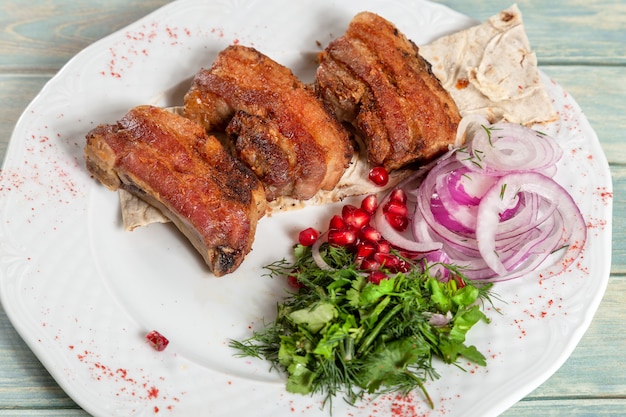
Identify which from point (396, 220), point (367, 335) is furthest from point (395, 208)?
point (367, 335)

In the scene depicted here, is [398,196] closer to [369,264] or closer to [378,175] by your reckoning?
[378,175]

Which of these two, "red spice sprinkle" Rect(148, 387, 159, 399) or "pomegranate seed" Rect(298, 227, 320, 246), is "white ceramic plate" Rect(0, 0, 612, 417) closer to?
"red spice sprinkle" Rect(148, 387, 159, 399)

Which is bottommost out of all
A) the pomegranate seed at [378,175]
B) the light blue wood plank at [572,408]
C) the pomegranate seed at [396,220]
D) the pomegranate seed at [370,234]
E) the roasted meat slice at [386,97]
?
the light blue wood plank at [572,408]

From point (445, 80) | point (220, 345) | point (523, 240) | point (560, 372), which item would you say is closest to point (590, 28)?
point (445, 80)

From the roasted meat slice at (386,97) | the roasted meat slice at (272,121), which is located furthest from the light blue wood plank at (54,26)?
the roasted meat slice at (386,97)

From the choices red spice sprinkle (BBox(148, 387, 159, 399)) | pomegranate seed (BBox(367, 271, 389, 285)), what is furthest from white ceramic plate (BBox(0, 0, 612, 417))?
pomegranate seed (BBox(367, 271, 389, 285))

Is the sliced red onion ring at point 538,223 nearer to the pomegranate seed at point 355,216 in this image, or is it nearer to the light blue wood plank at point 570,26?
the pomegranate seed at point 355,216

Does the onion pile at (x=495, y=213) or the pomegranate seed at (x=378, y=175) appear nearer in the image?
the onion pile at (x=495, y=213)

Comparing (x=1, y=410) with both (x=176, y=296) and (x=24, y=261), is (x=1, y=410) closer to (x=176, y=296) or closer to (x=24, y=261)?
(x=24, y=261)
